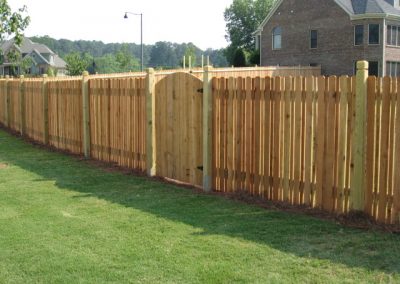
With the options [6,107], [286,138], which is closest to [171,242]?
[286,138]

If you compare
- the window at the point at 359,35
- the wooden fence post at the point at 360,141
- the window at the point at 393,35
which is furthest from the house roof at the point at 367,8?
the wooden fence post at the point at 360,141

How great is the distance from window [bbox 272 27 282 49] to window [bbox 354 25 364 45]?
772cm

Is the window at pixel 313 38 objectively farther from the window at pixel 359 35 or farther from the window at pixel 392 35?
the window at pixel 392 35

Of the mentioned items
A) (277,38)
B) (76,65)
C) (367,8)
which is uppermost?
(367,8)

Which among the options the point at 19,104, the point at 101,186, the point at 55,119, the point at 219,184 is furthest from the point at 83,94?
the point at 19,104

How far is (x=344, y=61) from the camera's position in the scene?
40438mm

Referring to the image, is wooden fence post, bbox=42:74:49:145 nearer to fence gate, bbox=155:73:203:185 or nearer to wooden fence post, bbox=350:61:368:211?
fence gate, bbox=155:73:203:185

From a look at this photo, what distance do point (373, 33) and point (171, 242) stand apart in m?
37.7

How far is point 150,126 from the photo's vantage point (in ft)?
31.8

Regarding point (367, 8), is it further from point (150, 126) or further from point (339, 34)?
point (150, 126)

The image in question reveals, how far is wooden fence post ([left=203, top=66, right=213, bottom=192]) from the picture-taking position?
836cm

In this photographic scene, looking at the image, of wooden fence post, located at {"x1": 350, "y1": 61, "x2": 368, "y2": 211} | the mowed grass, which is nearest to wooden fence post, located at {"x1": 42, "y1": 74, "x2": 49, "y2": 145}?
the mowed grass

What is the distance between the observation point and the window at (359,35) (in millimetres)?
39844

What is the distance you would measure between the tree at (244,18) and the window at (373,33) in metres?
53.7
